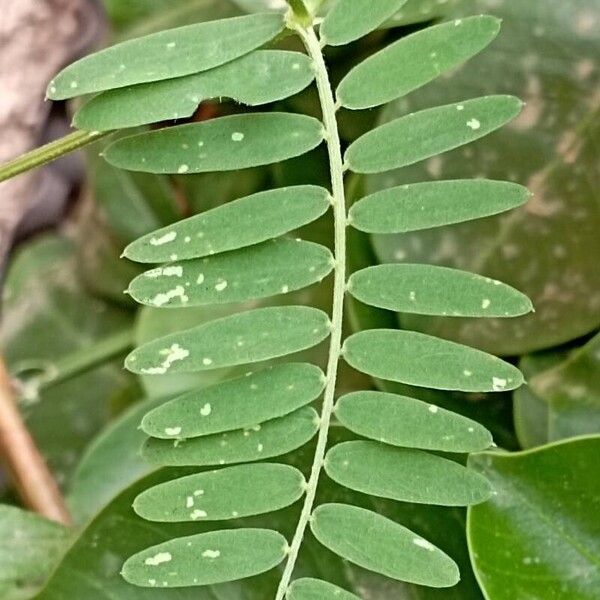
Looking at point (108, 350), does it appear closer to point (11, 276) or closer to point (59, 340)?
point (59, 340)

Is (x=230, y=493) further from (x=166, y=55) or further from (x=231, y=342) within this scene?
(x=166, y=55)

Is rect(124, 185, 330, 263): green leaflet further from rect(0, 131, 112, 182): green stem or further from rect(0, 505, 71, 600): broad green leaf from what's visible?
rect(0, 505, 71, 600): broad green leaf

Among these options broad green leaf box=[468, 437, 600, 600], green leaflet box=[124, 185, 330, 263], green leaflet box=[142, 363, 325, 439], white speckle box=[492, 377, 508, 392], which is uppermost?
green leaflet box=[124, 185, 330, 263]

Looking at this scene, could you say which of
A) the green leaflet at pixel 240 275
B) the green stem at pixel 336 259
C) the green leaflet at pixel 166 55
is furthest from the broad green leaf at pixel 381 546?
the green leaflet at pixel 166 55

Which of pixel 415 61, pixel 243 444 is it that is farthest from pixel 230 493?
pixel 415 61

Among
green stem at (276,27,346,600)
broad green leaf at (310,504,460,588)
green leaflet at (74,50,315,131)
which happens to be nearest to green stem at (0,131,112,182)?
green leaflet at (74,50,315,131)

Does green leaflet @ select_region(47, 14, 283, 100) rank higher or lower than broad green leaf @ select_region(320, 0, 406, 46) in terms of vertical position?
higher
